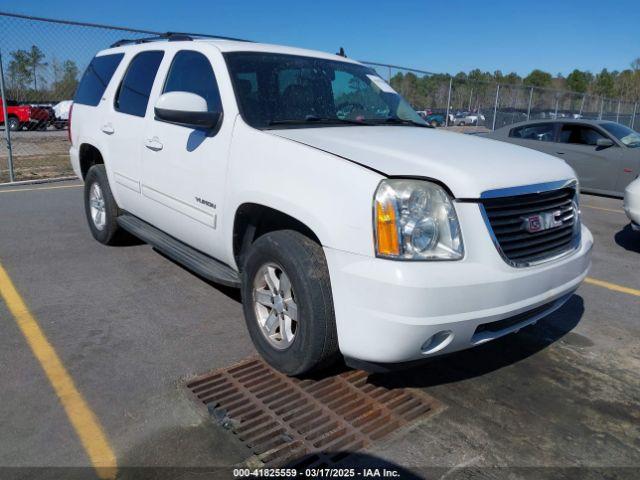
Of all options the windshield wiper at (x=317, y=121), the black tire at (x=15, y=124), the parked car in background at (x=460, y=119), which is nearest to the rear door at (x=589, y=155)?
the windshield wiper at (x=317, y=121)

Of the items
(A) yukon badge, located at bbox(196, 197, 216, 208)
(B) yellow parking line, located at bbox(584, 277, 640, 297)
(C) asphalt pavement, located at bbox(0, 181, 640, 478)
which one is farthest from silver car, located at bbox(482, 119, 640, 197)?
(A) yukon badge, located at bbox(196, 197, 216, 208)

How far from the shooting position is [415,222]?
8.27 feet

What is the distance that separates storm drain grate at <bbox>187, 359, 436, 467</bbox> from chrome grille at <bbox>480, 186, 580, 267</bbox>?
98 centimetres

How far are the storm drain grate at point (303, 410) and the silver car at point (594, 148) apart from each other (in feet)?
26.9

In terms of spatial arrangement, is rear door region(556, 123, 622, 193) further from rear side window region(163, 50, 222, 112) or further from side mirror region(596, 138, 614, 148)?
rear side window region(163, 50, 222, 112)

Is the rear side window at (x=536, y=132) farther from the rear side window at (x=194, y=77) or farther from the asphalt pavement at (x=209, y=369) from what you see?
the rear side window at (x=194, y=77)

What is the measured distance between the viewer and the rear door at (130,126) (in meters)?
4.44

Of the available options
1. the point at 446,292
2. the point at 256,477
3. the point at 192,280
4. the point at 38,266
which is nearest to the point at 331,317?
the point at 446,292

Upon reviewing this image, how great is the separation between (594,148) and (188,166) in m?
8.55

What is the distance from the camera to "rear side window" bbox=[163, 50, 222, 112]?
12.0 ft

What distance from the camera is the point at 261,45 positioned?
13.6 feet

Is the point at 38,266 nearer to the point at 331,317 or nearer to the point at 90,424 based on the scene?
the point at 90,424

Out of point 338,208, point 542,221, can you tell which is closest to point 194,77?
point 338,208

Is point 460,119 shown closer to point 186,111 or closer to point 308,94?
point 308,94
